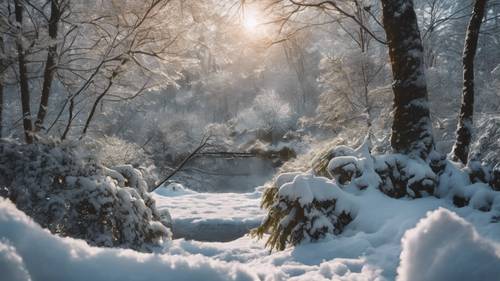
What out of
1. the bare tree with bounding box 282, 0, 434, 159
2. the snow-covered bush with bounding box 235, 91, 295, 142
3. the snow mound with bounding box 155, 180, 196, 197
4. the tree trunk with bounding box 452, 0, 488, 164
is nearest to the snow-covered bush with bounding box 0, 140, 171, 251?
the bare tree with bounding box 282, 0, 434, 159

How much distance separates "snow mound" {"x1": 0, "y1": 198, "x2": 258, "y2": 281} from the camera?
84 cm

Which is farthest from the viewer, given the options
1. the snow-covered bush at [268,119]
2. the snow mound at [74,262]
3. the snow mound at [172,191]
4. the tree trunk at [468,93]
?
the snow-covered bush at [268,119]

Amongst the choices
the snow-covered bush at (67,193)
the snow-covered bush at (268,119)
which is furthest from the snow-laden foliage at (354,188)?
the snow-covered bush at (268,119)

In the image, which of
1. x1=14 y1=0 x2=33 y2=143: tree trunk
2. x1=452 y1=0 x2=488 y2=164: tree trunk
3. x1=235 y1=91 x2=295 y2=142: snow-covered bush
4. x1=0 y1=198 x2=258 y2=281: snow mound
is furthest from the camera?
x1=235 y1=91 x2=295 y2=142: snow-covered bush

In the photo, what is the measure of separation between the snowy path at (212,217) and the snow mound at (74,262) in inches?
287

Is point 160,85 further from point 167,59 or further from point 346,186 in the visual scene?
point 346,186

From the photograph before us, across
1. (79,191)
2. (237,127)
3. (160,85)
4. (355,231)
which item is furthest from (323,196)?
(237,127)

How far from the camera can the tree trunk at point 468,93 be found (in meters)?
6.20

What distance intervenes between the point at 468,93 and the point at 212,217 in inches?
260

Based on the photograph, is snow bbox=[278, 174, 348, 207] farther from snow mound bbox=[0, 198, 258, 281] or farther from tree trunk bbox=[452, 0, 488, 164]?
snow mound bbox=[0, 198, 258, 281]

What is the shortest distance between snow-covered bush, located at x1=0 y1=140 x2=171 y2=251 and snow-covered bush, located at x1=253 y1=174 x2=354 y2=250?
5.26 feet

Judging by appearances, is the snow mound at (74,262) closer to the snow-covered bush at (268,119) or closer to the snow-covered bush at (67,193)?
the snow-covered bush at (67,193)

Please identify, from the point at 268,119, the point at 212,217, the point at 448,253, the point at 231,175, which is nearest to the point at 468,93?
the point at 231,175

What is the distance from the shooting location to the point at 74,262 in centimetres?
92
